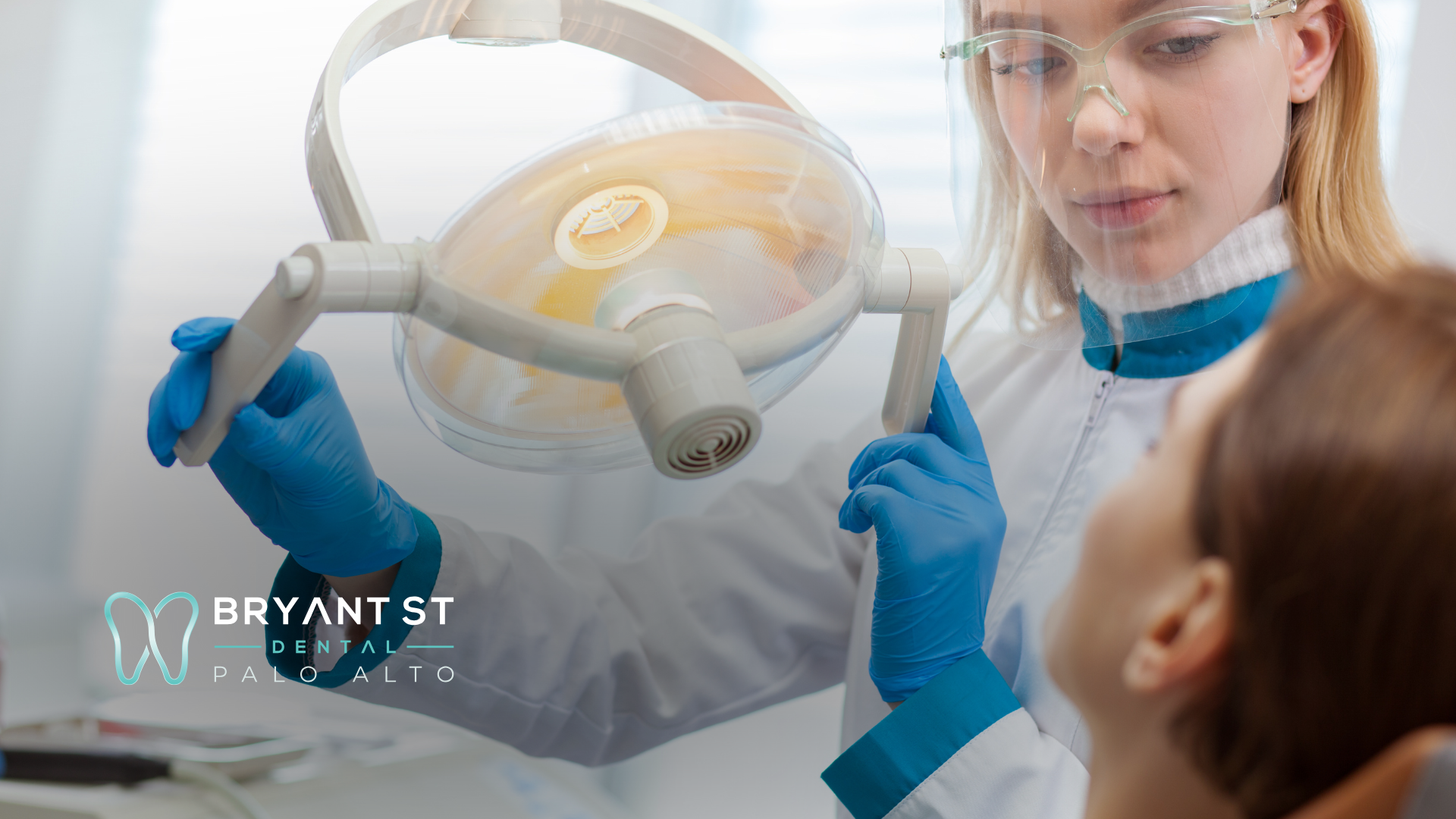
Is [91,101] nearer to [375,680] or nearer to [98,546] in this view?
[98,546]

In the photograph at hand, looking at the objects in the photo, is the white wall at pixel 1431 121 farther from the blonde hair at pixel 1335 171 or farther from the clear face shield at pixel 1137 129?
the clear face shield at pixel 1137 129

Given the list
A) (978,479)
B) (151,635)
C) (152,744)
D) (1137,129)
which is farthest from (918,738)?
(151,635)

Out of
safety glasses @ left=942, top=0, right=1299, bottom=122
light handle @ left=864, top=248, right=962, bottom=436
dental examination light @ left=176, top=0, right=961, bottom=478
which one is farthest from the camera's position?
safety glasses @ left=942, top=0, right=1299, bottom=122

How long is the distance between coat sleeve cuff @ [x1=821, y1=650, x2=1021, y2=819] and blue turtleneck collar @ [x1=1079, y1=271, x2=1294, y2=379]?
0.41 m

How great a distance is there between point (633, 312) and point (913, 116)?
1194mm

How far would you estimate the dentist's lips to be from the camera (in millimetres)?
981

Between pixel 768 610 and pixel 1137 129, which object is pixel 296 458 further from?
pixel 1137 129

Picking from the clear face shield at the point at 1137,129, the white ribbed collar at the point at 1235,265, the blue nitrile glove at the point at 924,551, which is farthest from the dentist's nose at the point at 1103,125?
the blue nitrile glove at the point at 924,551

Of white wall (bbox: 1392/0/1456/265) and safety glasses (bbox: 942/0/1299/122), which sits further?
white wall (bbox: 1392/0/1456/265)

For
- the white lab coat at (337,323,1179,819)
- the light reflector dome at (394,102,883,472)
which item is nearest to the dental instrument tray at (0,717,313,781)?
the white lab coat at (337,323,1179,819)

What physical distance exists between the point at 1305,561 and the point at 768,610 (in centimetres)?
86

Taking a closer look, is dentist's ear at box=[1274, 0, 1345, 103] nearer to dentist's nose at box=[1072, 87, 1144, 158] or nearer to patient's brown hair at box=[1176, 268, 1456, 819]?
dentist's nose at box=[1072, 87, 1144, 158]

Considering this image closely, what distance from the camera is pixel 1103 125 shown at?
941mm

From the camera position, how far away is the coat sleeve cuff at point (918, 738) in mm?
930
